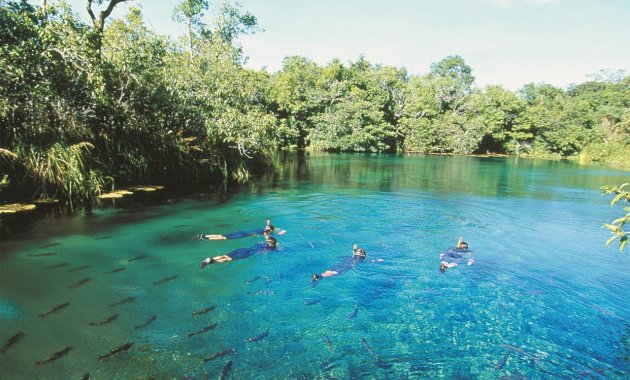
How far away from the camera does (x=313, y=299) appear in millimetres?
8570

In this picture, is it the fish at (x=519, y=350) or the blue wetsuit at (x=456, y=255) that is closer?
the fish at (x=519, y=350)

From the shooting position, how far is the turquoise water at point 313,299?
624cm

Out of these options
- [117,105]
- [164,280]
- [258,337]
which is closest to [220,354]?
[258,337]

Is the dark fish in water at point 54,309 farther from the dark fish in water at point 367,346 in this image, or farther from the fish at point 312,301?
the dark fish in water at point 367,346

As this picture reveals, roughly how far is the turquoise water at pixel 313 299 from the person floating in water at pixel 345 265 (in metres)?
0.23

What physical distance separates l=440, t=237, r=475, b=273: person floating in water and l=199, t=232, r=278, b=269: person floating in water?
494 centimetres

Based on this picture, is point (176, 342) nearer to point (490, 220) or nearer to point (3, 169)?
point (3, 169)

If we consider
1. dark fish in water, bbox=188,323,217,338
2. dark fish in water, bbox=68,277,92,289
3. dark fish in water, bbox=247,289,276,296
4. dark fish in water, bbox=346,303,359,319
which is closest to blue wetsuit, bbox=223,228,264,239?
dark fish in water, bbox=247,289,276,296

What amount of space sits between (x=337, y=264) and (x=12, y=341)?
23.2ft

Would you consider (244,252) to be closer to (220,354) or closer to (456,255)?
(220,354)

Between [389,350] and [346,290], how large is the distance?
2.51 metres

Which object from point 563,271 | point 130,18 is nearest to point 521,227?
point 563,271

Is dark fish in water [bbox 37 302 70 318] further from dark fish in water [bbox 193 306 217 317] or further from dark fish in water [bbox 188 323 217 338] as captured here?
dark fish in water [bbox 188 323 217 338]

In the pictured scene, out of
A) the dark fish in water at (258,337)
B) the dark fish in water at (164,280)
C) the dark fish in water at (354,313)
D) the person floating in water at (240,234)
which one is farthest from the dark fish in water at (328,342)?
the person floating in water at (240,234)
